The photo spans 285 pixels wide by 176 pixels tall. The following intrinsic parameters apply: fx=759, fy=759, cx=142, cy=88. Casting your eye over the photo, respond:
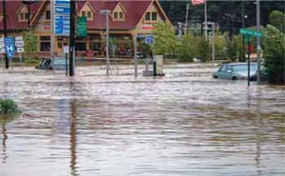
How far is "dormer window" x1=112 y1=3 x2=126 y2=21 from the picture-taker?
104838 mm

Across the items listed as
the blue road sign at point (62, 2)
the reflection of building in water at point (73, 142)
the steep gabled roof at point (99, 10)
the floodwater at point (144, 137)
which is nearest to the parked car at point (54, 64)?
the blue road sign at point (62, 2)

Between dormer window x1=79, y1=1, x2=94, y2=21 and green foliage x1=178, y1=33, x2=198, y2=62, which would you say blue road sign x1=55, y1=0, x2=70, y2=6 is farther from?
dormer window x1=79, y1=1, x2=94, y2=21

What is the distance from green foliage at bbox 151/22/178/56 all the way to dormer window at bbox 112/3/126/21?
10.4 meters

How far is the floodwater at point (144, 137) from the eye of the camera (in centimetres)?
1120

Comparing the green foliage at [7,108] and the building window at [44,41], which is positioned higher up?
the building window at [44,41]

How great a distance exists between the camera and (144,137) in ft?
49.7

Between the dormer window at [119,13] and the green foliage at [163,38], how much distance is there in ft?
34.1

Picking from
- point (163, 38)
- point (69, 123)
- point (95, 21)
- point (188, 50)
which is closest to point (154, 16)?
point (95, 21)

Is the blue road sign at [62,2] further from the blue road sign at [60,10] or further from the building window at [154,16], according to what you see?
the building window at [154,16]

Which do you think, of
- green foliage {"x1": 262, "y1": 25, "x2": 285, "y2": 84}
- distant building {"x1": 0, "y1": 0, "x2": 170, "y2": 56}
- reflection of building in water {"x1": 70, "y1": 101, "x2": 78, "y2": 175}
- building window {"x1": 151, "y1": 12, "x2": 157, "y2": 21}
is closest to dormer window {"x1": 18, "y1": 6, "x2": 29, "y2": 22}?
distant building {"x1": 0, "y1": 0, "x2": 170, "y2": 56}

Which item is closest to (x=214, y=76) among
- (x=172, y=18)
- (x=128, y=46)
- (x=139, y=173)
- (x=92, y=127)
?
(x=92, y=127)

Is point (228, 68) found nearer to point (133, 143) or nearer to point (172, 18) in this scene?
point (133, 143)

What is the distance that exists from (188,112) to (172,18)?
117 metres

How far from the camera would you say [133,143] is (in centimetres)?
1412
